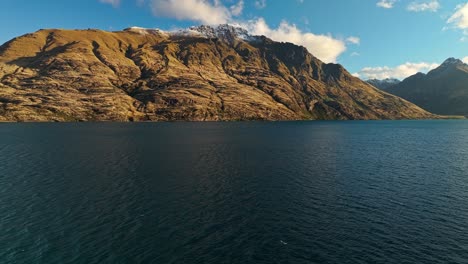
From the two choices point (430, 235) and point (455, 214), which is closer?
point (430, 235)

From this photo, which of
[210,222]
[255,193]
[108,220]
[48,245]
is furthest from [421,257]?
[48,245]

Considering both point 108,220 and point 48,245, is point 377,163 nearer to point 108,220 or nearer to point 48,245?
point 108,220

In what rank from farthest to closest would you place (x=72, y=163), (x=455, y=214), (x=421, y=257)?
(x=72, y=163) → (x=455, y=214) → (x=421, y=257)

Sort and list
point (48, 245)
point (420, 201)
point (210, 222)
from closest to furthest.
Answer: point (48, 245) → point (210, 222) → point (420, 201)

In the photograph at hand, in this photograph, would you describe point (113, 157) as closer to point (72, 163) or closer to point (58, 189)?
point (72, 163)

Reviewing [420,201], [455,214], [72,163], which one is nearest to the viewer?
[455,214]

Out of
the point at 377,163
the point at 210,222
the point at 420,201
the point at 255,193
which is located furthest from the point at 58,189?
the point at 377,163
